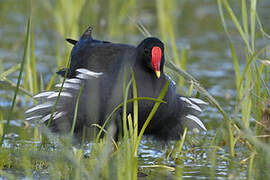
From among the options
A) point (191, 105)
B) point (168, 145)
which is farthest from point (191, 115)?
point (168, 145)

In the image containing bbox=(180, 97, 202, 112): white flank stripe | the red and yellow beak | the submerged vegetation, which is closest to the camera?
the submerged vegetation

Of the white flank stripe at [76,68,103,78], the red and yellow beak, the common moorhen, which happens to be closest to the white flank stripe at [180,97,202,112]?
the common moorhen

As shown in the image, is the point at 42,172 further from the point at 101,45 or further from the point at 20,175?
the point at 101,45

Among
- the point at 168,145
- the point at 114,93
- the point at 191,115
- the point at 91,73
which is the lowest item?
the point at 168,145

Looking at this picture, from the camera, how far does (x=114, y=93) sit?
146 inches

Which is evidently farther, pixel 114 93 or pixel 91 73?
pixel 91 73

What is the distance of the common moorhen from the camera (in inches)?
146

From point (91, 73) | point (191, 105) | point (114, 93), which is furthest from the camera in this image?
point (191, 105)

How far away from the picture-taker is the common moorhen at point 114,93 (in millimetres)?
3715

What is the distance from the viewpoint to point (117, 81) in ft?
12.4

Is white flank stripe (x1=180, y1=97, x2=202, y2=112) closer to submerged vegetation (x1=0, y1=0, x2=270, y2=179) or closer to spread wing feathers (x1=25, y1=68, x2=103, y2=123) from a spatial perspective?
submerged vegetation (x1=0, y1=0, x2=270, y2=179)

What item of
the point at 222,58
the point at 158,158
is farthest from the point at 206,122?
the point at 222,58

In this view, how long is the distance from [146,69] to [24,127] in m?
1.67

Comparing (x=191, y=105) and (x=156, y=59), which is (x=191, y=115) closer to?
(x=191, y=105)
